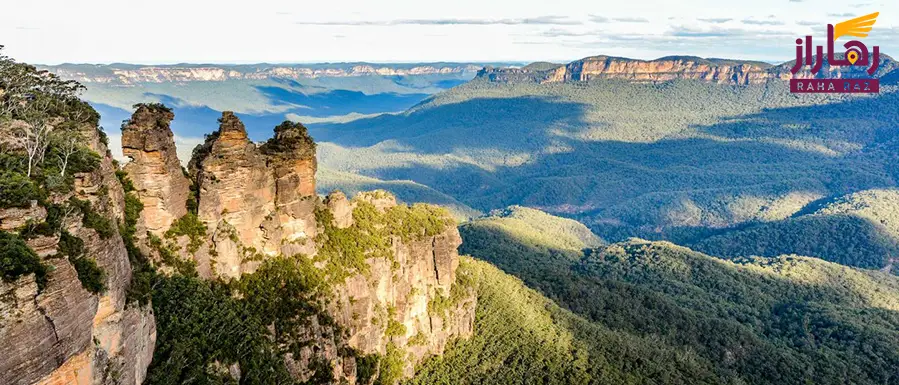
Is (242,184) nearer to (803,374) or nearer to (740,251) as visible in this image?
(803,374)

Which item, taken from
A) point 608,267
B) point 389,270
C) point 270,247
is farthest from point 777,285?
point 270,247

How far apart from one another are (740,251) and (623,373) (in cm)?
12268

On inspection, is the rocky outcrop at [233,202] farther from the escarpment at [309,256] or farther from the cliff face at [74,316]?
the cliff face at [74,316]

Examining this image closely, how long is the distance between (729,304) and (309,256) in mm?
70437

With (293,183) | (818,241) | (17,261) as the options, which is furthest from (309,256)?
(818,241)

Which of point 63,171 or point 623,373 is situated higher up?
point 63,171

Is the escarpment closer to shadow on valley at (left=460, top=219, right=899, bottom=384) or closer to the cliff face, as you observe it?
the cliff face

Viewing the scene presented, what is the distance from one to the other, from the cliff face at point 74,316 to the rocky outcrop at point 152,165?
6.34 meters

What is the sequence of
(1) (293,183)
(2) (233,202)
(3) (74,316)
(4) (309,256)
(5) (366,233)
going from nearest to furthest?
(3) (74,316), (2) (233,202), (1) (293,183), (4) (309,256), (5) (366,233)

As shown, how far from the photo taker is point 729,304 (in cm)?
9038

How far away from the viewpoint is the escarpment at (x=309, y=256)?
120 feet

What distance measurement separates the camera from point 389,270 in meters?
48.1

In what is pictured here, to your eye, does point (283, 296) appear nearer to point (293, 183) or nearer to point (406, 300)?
point (293, 183)

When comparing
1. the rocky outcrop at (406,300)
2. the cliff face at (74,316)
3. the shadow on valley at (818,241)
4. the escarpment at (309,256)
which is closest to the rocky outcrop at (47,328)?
the cliff face at (74,316)
